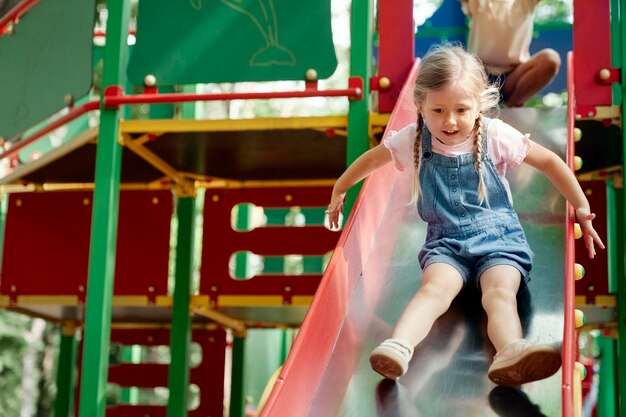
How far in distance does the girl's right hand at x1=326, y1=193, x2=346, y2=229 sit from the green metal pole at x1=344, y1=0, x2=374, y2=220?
3.02 ft

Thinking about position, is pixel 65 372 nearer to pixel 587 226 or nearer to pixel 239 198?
pixel 239 198

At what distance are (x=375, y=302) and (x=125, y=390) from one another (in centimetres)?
627

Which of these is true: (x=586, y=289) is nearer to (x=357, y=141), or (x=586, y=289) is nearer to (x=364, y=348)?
(x=357, y=141)

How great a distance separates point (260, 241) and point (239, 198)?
0.42m

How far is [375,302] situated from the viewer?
13.8 feet

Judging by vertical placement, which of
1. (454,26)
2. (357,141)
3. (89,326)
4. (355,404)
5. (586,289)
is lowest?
(355,404)

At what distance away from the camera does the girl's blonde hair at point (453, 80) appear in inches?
153

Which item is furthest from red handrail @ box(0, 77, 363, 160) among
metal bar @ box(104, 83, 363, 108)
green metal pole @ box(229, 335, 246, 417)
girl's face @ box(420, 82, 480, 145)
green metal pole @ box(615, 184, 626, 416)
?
green metal pole @ box(229, 335, 246, 417)

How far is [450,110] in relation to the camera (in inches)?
154

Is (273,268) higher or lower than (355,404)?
higher

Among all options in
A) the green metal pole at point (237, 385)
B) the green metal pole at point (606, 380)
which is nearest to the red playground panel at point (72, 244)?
the green metal pole at point (237, 385)

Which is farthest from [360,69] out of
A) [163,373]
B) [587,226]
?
[163,373]

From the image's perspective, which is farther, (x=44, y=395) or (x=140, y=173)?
(x=44, y=395)

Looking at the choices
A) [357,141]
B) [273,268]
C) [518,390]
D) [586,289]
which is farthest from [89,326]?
[273,268]
